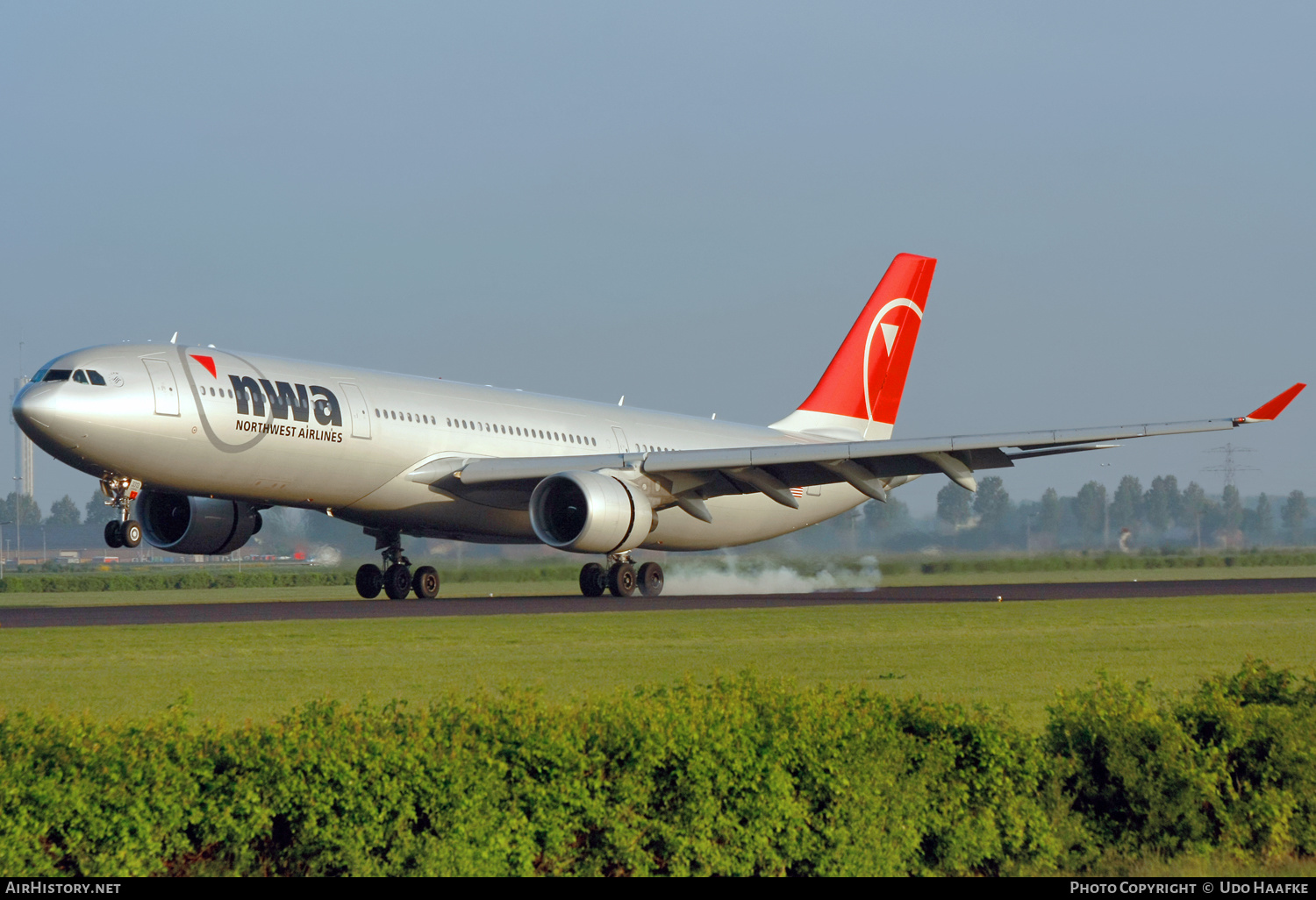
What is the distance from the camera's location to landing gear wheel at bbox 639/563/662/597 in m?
33.8

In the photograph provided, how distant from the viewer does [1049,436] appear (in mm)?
30125

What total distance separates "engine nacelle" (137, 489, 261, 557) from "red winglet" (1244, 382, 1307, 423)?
21270 millimetres

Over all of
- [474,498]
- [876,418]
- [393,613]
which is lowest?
[393,613]

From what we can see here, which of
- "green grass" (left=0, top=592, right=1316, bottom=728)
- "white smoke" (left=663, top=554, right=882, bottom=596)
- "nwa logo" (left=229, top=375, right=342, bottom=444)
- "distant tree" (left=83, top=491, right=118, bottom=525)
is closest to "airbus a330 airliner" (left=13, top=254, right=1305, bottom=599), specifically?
"nwa logo" (left=229, top=375, right=342, bottom=444)

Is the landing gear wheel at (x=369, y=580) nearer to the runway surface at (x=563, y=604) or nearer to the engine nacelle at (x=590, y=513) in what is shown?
the runway surface at (x=563, y=604)

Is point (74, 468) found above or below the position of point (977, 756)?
above

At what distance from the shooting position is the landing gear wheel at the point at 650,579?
33781 mm

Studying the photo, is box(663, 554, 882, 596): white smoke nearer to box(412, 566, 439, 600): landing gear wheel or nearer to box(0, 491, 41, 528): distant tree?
box(412, 566, 439, 600): landing gear wheel

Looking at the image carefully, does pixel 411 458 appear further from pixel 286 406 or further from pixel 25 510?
pixel 25 510

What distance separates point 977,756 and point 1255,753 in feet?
6.07

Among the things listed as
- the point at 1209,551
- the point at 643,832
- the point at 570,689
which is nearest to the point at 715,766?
the point at 643,832

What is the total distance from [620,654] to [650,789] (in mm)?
9592

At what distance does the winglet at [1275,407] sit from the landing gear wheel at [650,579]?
13.9 meters

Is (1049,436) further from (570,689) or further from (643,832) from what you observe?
(643,832)
